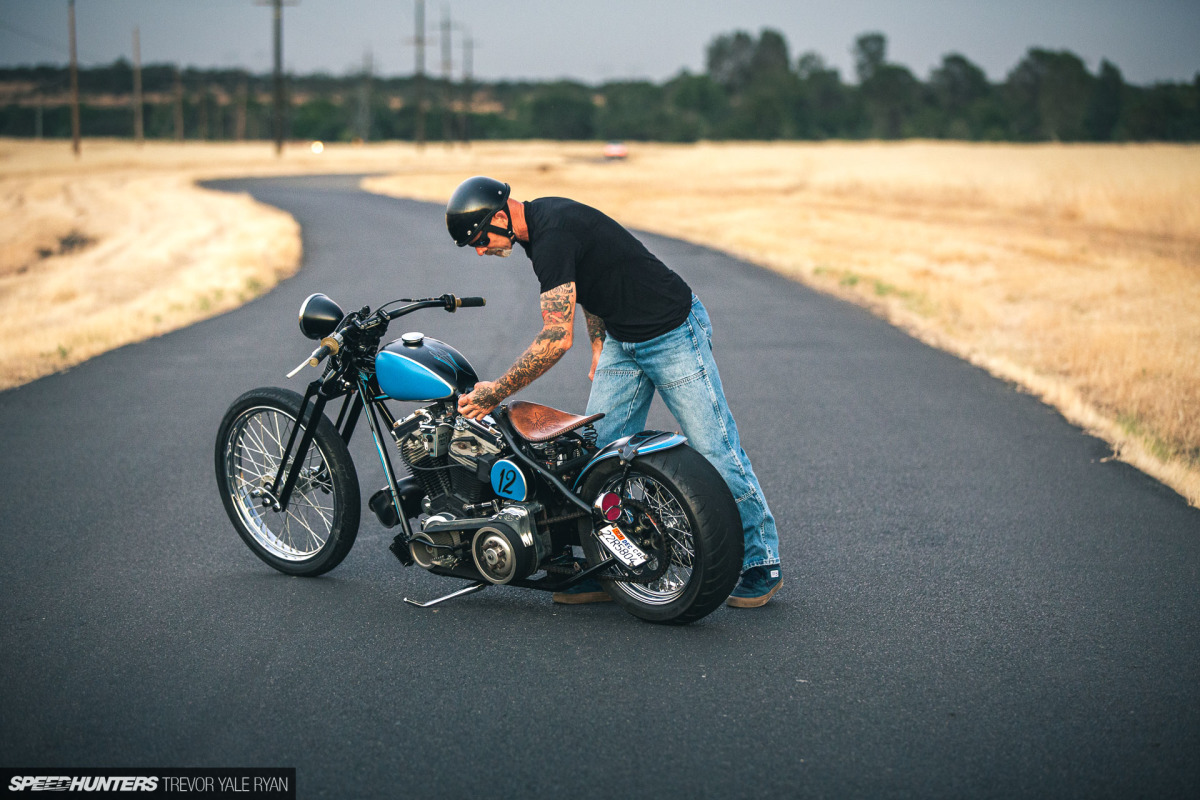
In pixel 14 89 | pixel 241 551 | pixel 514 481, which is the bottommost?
pixel 241 551

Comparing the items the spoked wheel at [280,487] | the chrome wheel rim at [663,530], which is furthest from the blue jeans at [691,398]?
the spoked wheel at [280,487]

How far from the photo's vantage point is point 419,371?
4.29 meters

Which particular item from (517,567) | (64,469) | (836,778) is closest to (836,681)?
(836,778)

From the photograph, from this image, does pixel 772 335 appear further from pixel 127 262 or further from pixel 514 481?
pixel 127 262

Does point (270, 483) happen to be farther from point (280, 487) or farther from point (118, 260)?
point (118, 260)

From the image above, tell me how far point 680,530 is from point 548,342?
96cm

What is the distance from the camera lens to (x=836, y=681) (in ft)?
12.4

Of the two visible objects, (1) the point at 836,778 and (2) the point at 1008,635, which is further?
(2) the point at 1008,635

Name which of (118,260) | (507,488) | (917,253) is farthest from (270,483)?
(118,260)

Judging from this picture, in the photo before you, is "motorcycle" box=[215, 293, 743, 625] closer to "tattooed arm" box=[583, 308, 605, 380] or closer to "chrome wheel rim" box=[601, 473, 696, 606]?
"chrome wheel rim" box=[601, 473, 696, 606]

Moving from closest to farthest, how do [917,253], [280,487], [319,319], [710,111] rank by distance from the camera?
[319,319] < [280,487] < [917,253] < [710,111]

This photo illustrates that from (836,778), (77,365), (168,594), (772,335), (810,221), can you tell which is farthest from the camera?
(810,221)

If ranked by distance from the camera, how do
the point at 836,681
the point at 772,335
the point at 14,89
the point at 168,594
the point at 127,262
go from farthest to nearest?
1. the point at 14,89
2. the point at 127,262
3. the point at 772,335
4. the point at 168,594
5. the point at 836,681

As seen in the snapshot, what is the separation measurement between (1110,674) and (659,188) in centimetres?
3710
